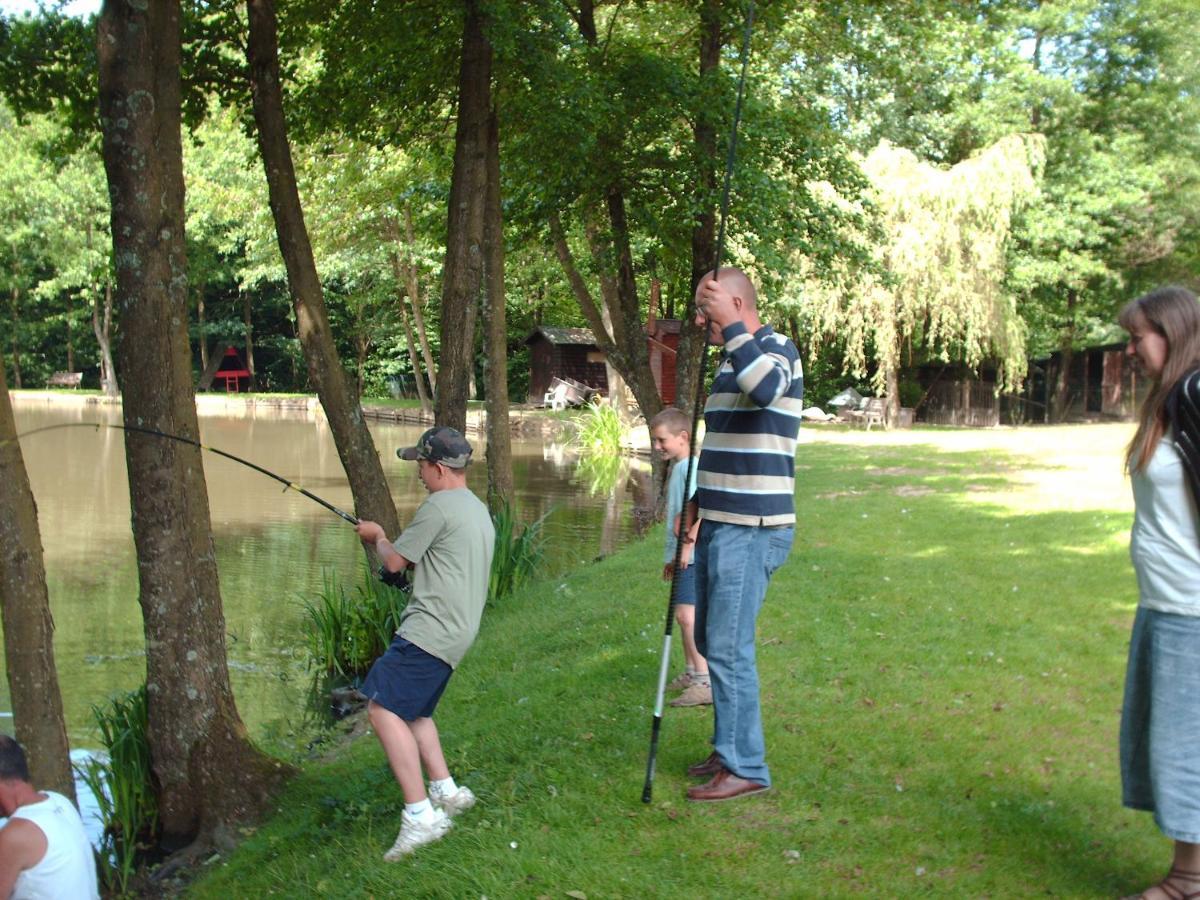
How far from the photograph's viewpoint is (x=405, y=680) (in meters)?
4.54

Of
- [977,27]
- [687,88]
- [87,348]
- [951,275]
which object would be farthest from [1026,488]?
[87,348]

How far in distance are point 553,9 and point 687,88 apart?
5.78 ft

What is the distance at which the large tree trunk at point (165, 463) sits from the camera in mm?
5656

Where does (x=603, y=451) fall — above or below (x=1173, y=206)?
below

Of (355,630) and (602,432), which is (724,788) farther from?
(602,432)

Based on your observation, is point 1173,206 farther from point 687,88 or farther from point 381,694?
point 381,694

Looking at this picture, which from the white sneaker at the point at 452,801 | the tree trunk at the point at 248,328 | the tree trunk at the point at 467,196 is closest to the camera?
the white sneaker at the point at 452,801

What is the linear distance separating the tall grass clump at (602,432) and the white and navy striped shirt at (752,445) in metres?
24.1

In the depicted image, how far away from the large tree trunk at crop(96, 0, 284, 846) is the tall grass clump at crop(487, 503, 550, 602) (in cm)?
444

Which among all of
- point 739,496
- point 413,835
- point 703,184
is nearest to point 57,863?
point 413,835

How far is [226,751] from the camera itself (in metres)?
6.04

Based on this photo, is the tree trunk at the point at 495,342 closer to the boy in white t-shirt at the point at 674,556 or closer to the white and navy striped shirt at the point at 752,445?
the boy in white t-shirt at the point at 674,556

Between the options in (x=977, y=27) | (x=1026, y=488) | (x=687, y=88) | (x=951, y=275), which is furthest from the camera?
(x=951, y=275)

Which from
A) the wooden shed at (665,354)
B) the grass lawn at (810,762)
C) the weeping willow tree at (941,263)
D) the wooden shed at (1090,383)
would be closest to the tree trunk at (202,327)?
the wooden shed at (665,354)
